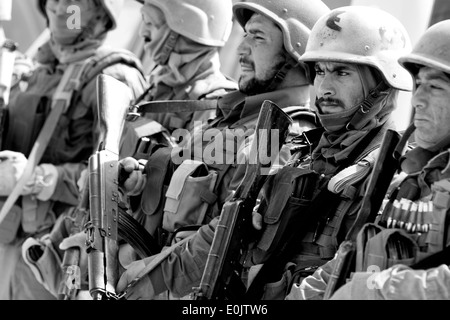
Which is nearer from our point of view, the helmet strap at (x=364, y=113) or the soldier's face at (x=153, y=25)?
the helmet strap at (x=364, y=113)

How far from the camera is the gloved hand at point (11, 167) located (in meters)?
10.5

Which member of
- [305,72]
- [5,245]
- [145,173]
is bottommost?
[5,245]

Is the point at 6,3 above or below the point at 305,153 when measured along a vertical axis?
above

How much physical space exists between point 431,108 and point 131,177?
2507 mm

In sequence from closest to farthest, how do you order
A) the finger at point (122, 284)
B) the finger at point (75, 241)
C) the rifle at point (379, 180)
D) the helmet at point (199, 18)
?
the rifle at point (379, 180) → the finger at point (122, 284) → the finger at point (75, 241) → the helmet at point (199, 18)

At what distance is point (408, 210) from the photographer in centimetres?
640

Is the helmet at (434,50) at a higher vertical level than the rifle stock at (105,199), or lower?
higher

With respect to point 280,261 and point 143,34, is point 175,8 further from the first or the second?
point 280,261

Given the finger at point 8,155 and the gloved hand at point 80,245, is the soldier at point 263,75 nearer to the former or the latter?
the gloved hand at point 80,245

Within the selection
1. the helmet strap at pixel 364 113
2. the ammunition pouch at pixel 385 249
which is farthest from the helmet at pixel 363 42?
the ammunition pouch at pixel 385 249

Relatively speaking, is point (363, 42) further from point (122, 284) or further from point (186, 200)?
point (122, 284)

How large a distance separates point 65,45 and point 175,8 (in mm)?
1414

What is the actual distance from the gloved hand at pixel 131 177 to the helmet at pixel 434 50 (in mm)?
2378

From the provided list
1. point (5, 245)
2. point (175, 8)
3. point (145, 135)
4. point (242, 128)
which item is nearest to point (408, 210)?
point (242, 128)
